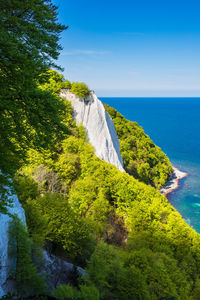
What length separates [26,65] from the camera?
6270 mm

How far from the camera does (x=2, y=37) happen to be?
5.68 meters

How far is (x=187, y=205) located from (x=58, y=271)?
42.8 metres

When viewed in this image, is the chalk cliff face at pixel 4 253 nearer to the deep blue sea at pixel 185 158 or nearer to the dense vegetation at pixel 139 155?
the deep blue sea at pixel 185 158

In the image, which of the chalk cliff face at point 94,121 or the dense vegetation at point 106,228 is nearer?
the dense vegetation at point 106,228

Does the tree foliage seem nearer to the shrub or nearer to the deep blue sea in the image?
the shrub

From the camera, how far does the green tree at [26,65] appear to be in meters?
6.24

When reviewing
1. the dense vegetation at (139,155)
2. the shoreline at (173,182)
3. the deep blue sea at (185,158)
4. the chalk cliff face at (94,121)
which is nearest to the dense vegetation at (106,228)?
the chalk cliff face at (94,121)

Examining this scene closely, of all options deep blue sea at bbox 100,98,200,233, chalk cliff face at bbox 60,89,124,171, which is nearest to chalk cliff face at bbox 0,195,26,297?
chalk cliff face at bbox 60,89,124,171

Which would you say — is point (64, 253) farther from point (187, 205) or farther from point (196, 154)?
point (196, 154)

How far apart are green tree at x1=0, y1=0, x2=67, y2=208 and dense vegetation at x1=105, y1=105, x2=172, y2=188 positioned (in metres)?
40.3

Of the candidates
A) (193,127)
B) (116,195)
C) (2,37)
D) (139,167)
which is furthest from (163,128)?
(2,37)

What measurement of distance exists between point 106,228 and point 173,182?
4577 centimetres

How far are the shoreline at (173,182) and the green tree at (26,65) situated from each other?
50062 millimetres

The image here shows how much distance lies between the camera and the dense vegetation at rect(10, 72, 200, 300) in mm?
11742
